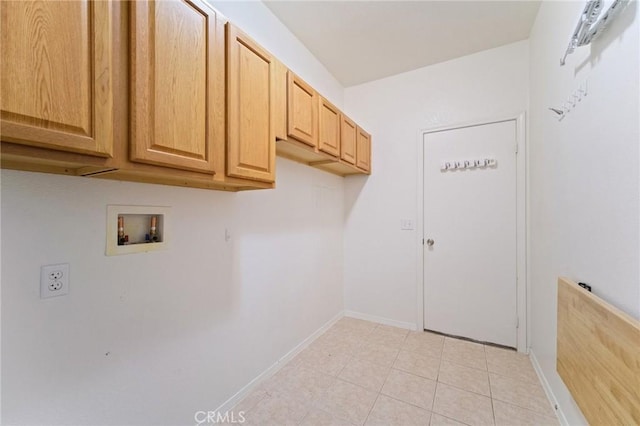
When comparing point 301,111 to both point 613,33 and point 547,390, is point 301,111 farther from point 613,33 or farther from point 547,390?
point 547,390

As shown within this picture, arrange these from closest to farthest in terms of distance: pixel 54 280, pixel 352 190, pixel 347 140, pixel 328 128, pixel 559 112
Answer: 1. pixel 54 280
2. pixel 559 112
3. pixel 328 128
4. pixel 347 140
5. pixel 352 190

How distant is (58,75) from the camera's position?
0.75 metres

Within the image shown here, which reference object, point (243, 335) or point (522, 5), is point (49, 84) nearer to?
point (243, 335)

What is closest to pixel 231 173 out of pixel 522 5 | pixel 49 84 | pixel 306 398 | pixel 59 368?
pixel 49 84

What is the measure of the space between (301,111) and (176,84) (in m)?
0.92

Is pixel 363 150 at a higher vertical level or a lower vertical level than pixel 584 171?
higher

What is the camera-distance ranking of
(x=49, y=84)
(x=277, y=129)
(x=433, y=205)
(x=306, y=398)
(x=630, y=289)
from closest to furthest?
1. (x=49, y=84)
2. (x=630, y=289)
3. (x=277, y=129)
4. (x=306, y=398)
5. (x=433, y=205)

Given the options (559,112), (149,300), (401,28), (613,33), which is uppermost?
(401,28)

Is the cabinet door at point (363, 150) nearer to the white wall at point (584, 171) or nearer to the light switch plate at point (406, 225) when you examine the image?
the light switch plate at point (406, 225)

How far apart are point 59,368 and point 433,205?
2.87 m

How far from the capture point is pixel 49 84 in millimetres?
730

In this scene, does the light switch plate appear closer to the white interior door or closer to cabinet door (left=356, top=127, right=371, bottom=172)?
the white interior door

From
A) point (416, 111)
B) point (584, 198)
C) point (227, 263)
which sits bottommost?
point (227, 263)

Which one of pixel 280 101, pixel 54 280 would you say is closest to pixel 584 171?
pixel 280 101
